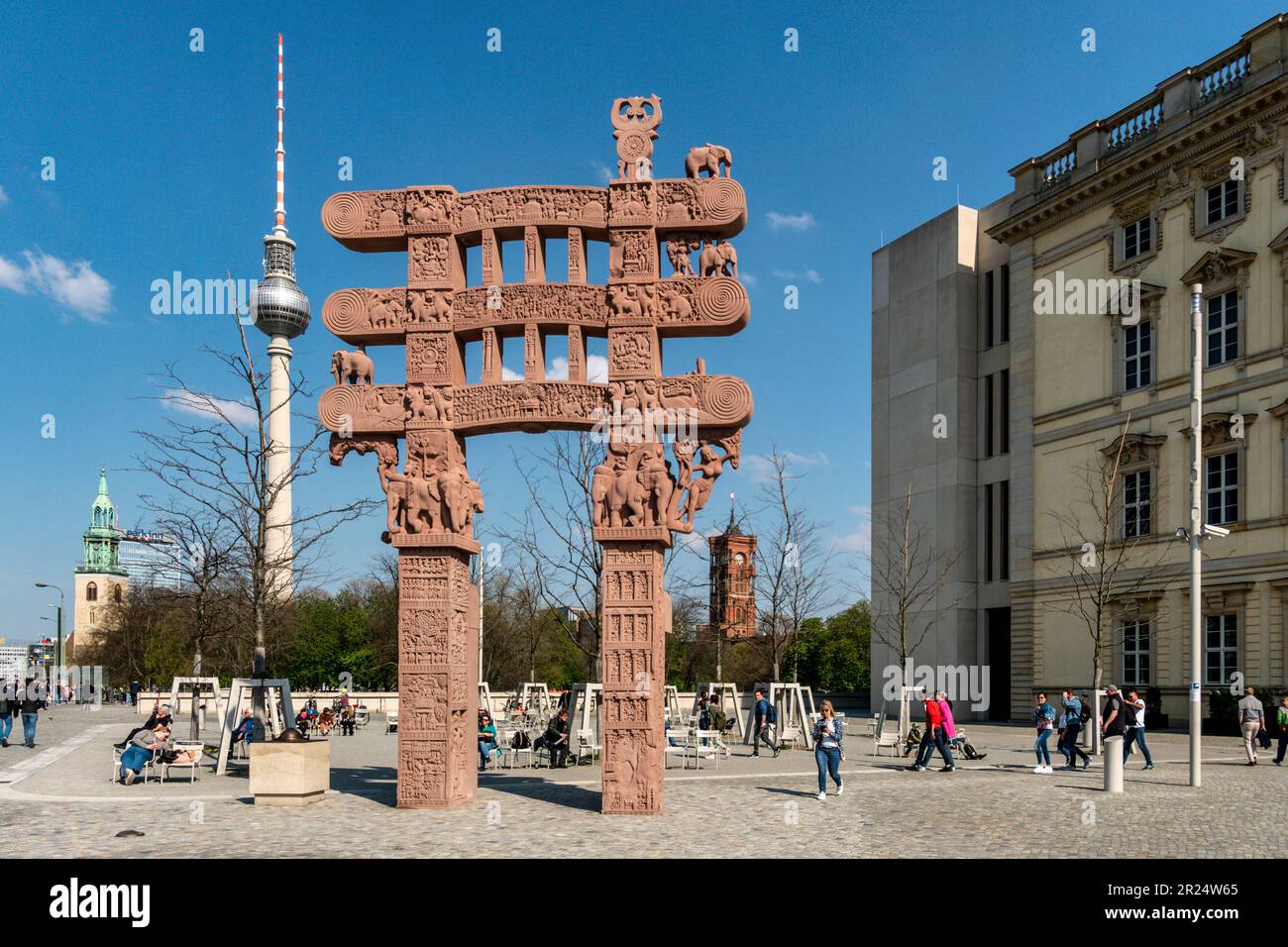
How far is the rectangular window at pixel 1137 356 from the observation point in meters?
37.3

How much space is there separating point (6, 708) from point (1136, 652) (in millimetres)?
36587

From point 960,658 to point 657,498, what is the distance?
117 feet

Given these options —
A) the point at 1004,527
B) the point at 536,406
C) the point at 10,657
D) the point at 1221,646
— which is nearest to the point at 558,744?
the point at 536,406

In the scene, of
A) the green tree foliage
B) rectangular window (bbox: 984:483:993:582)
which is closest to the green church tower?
the green tree foliage

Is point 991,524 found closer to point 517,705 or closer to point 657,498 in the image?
point 517,705

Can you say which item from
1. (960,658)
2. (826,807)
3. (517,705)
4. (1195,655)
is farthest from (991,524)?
(826,807)

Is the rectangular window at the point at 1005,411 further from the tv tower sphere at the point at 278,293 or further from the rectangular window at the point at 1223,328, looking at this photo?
the tv tower sphere at the point at 278,293

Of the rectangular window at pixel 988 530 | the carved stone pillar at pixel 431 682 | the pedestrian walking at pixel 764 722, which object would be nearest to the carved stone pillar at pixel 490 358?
the carved stone pillar at pixel 431 682

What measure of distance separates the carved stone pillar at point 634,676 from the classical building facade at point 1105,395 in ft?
60.7

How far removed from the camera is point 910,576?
48812mm

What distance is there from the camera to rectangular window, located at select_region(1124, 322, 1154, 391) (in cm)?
3728

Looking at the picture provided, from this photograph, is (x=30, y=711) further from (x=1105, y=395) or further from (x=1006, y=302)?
(x=1006, y=302)

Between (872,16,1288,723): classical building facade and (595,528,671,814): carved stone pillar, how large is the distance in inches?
729
